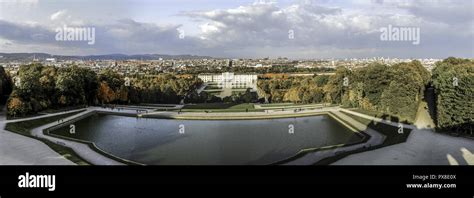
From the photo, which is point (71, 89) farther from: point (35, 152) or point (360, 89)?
point (360, 89)

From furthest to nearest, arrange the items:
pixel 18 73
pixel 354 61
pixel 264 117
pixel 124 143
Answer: pixel 18 73, pixel 354 61, pixel 264 117, pixel 124 143

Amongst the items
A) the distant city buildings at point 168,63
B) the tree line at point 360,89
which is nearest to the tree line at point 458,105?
the tree line at point 360,89

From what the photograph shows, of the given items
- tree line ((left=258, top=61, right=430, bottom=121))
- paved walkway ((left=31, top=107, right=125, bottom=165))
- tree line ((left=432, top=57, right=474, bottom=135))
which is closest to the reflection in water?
paved walkway ((left=31, top=107, right=125, bottom=165))

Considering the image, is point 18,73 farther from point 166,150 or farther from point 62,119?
point 166,150

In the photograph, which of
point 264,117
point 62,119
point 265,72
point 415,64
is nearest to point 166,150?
point 264,117

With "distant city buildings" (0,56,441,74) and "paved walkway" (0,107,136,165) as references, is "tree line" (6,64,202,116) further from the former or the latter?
"paved walkway" (0,107,136,165)
